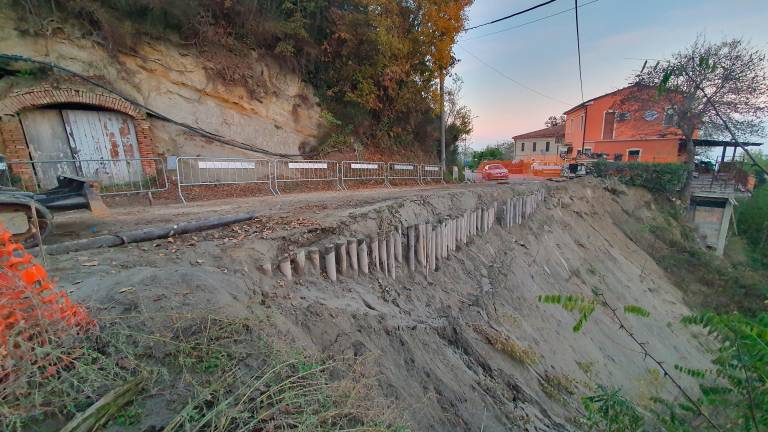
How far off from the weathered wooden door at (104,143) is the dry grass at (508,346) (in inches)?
340

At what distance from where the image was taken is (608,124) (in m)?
29.1

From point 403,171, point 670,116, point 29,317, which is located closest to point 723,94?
point 670,116

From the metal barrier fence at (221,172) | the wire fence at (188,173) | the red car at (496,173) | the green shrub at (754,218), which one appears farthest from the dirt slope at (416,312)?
the green shrub at (754,218)

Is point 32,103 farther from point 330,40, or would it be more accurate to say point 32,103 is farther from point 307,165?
point 330,40

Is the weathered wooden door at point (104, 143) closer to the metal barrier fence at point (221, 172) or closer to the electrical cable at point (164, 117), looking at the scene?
the electrical cable at point (164, 117)

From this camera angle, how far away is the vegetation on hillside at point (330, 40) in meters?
8.05

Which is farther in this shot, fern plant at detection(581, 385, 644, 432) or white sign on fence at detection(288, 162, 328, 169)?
white sign on fence at detection(288, 162, 328, 169)

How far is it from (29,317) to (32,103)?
8.64 meters

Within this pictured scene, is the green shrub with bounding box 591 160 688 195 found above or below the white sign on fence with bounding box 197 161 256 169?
below

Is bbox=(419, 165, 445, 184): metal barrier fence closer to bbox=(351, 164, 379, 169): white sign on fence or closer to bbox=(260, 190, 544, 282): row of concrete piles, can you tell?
bbox=(351, 164, 379, 169): white sign on fence

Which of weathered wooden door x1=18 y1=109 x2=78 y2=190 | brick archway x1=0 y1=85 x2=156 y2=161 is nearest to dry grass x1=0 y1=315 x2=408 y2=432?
weathered wooden door x1=18 y1=109 x2=78 y2=190

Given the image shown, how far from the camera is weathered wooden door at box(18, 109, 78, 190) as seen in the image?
7105 millimetres

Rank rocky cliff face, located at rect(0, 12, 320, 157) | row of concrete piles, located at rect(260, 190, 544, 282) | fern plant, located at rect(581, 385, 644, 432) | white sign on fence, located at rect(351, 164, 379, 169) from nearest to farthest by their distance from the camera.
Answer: fern plant, located at rect(581, 385, 644, 432) < row of concrete piles, located at rect(260, 190, 544, 282) < rocky cliff face, located at rect(0, 12, 320, 157) < white sign on fence, located at rect(351, 164, 379, 169)

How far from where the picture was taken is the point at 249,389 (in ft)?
5.01
